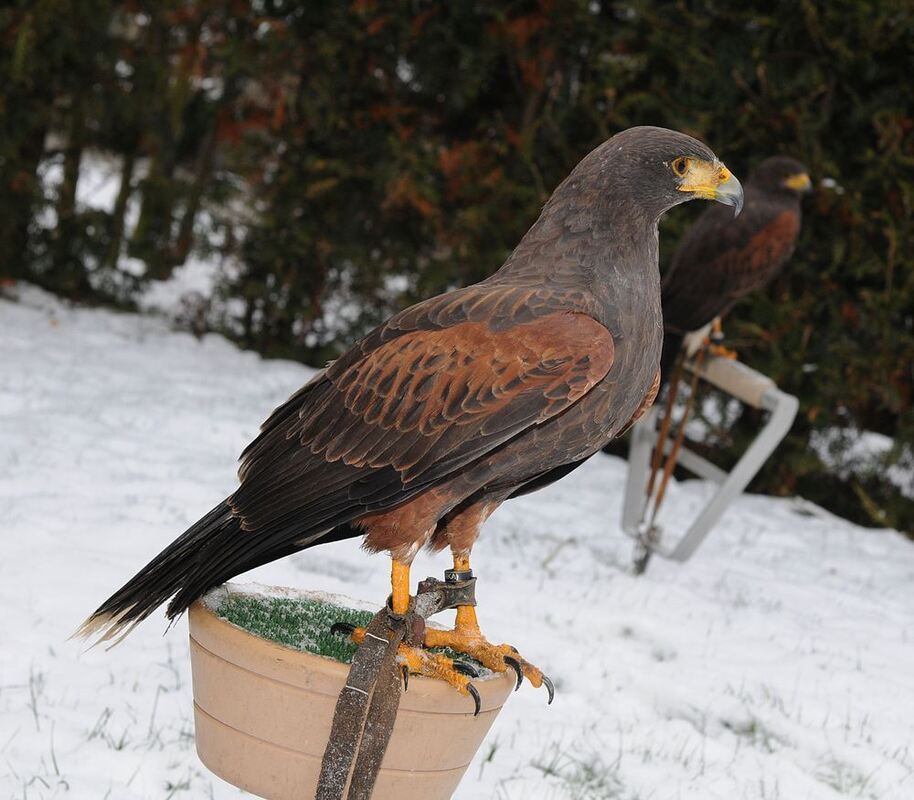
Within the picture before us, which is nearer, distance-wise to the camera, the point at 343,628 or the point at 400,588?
the point at 400,588

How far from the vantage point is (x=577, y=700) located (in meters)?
3.28

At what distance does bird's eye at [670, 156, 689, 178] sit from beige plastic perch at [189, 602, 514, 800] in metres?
0.96

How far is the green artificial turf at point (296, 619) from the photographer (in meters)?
2.12

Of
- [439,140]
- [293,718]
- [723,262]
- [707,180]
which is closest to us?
[293,718]

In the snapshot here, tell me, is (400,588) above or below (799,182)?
below

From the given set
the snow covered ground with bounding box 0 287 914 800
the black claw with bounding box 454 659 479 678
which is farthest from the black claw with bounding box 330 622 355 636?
the snow covered ground with bounding box 0 287 914 800

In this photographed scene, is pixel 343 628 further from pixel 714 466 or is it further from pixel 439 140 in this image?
pixel 439 140

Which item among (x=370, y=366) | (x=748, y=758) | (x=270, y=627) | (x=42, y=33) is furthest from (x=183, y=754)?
(x=42, y=33)

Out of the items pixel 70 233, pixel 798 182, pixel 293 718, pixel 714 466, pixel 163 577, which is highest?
pixel 798 182

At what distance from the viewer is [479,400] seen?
1903 millimetres

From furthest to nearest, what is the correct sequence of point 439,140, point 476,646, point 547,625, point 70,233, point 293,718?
point 70,233 < point 439,140 < point 547,625 < point 476,646 < point 293,718

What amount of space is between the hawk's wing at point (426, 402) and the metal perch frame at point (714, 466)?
2.11 meters

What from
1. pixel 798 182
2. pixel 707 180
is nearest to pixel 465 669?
pixel 707 180

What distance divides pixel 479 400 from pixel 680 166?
56 centimetres
